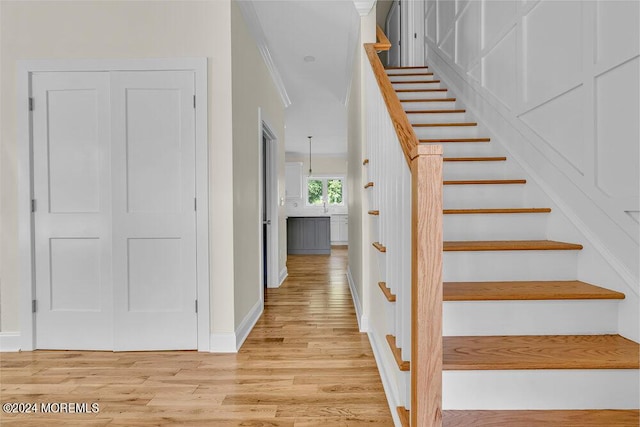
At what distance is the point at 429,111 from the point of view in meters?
3.01

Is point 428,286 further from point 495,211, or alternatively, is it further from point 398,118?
point 495,211

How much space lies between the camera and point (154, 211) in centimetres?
250

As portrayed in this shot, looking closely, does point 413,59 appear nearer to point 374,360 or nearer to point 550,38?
point 550,38

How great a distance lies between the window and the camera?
1015 centimetres

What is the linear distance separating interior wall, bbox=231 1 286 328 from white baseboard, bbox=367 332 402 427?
1.03 meters

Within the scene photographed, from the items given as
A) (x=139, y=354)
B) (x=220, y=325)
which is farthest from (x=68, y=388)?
(x=220, y=325)

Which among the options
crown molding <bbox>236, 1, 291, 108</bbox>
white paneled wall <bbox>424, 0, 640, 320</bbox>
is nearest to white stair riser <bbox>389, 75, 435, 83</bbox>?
white paneled wall <bbox>424, 0, 640, 320</bbox>

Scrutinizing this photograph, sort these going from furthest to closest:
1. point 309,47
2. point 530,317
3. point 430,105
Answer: point 309,47
point 430,105
point 530,317

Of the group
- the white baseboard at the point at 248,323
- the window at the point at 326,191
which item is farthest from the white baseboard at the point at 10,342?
the window at the point at 326,191

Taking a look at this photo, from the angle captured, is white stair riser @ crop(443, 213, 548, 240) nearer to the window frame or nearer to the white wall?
the white wall

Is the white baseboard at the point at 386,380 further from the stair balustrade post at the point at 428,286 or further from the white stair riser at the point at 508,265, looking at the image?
the white stair riser at the point at 508,265

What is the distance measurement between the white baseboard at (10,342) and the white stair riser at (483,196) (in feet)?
10.5

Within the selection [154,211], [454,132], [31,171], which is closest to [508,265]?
[454,132]

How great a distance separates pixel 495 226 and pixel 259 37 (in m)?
2.73
